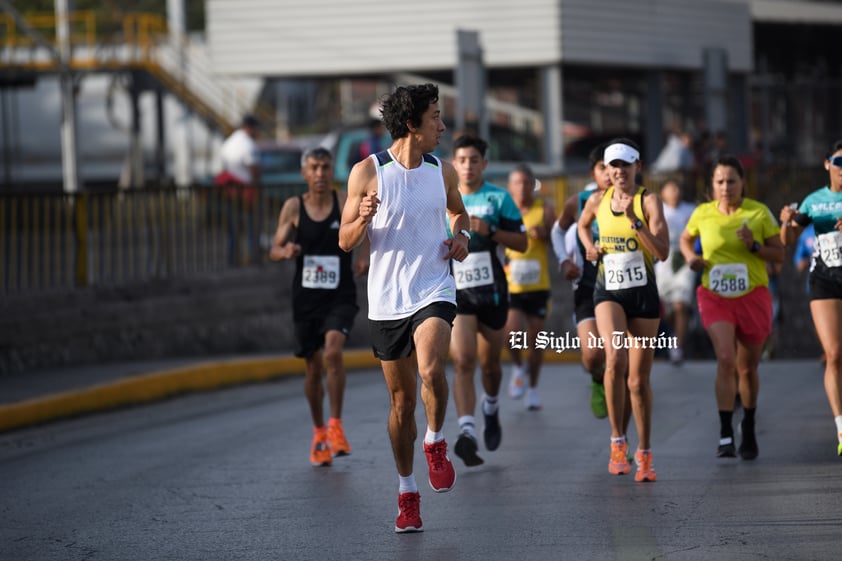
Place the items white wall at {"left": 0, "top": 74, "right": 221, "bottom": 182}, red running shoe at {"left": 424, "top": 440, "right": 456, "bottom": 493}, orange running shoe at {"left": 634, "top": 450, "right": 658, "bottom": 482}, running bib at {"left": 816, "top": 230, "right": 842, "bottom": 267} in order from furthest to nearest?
white wall at {"left": 0, "top": 74, "right": 221, "bottom": 182} < running bib at {"left": 816, "top": 230, "right": 842, "bottom": 267} < orange running shoe at {"left": 634, "top": 450, "right": 658, "bottom": 482} < red running shoe at {"left": 424, "top": 440, "right": 456, "bottom": 493}

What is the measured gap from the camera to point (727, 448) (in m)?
9.95

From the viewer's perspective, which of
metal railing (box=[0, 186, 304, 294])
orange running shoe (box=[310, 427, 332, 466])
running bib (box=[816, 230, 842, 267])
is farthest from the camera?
metal railing (box=[0, 186, 304, 294])

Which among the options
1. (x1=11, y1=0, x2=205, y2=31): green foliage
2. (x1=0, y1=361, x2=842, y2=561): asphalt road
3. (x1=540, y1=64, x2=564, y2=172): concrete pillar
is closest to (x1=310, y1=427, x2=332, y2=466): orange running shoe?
(x1=0, y1=361, x2=842, y2=561): asphalt road

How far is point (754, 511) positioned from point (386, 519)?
6.54 feet

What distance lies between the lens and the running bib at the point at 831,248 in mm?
9625

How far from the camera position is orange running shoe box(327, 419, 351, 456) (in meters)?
10.5

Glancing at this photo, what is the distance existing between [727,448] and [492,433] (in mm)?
1659

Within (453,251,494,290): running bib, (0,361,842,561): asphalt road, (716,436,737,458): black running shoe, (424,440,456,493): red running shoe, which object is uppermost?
(453,251,494,290): running bib

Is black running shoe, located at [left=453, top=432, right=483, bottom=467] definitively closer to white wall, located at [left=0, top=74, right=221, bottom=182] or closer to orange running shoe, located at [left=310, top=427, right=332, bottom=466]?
orange running shoe, located at [left=310, top=427, right=332, bottom=466]

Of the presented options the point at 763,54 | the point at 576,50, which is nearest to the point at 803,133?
the point at 763,54

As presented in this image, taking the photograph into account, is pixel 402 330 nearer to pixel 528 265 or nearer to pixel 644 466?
pixel 644 466

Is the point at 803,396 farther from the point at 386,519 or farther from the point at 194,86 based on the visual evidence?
the point at 194,86

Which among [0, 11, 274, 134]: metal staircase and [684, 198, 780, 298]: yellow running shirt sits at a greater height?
[0, 11, 274, 134]: metal staircase

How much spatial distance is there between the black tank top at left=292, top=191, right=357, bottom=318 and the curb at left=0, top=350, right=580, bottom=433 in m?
3.54
